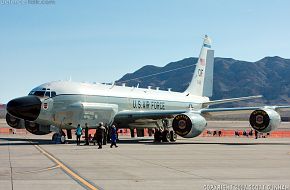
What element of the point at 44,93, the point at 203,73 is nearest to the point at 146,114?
the point at 44,93

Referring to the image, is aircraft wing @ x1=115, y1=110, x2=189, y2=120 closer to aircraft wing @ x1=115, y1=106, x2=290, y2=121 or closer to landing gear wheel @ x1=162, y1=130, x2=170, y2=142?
aircraft wing @ x1=115, y1=106, x2=290, y2=121

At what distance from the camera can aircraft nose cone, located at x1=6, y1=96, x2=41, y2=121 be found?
30.6m

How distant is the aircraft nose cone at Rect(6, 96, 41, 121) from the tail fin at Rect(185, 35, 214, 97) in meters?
22.1

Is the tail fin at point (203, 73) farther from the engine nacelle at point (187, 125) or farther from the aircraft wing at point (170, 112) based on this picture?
the engine nacelle at point (187, 125)

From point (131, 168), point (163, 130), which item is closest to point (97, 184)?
point (131, 168)

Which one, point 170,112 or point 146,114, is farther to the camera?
point 146,114

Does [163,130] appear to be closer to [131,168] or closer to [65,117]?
[65,117]

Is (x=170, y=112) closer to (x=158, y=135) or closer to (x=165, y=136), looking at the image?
(x=165, y=136)

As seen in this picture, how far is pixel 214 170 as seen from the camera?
15.4 meters

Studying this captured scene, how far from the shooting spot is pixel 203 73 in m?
52.4

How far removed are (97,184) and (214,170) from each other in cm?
468

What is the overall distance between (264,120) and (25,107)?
15.4 metres

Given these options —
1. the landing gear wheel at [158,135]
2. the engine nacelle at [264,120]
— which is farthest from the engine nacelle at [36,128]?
the engine nacelle at [264,120]

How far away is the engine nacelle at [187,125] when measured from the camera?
3343 cm
